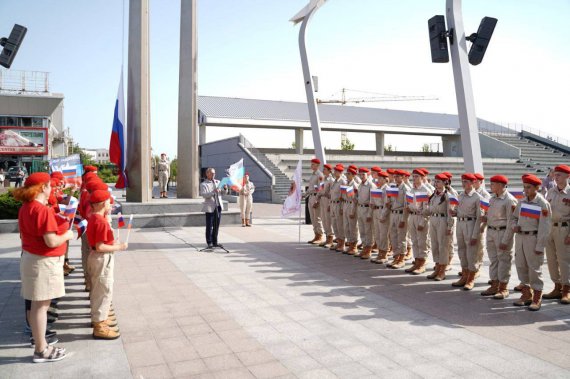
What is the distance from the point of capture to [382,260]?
929 cm

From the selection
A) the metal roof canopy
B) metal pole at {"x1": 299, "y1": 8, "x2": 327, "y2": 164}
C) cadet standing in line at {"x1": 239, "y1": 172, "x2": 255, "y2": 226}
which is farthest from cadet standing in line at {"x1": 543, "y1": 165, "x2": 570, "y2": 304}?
the metal roof canopy

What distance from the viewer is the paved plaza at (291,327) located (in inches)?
165

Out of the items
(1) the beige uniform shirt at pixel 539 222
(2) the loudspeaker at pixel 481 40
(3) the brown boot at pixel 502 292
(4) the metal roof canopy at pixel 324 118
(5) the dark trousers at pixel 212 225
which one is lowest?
(3) the brown boot at pixel 502 292

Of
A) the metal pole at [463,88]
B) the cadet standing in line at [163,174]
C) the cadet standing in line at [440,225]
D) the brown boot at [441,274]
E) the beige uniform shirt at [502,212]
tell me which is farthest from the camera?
the cadet standing in line at [163,174]

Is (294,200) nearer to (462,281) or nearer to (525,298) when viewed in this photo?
(462,281)

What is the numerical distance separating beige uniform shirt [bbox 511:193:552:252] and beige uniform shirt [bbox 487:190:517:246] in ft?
0.91

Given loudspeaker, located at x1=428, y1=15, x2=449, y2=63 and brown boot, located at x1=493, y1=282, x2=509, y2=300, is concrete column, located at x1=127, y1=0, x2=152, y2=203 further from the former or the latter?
brown boot, located at x1=493, y1=282, x2=509, y2=300

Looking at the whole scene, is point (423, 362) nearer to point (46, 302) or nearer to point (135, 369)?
point (135, 369)

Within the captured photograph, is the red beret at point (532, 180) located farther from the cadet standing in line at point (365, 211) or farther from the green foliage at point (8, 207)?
the green foliage at point (8, 207)

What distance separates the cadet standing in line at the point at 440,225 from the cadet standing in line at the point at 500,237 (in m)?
0.84

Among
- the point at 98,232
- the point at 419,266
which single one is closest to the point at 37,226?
the point at 98,232

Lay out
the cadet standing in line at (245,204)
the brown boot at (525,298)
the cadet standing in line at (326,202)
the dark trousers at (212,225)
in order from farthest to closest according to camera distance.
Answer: the cadet standing in line at (245,204) → the cadet standing in line at (326,202) → the dark trousers at (212,225) → the brown boot at (525,298)

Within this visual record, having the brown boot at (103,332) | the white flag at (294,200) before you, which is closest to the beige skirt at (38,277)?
the brown boot at (103,332)

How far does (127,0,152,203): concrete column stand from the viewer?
14.2m
